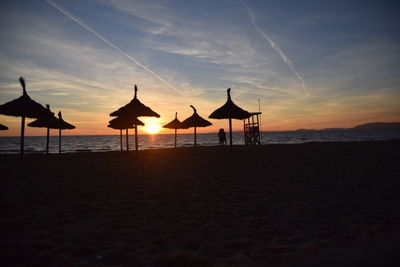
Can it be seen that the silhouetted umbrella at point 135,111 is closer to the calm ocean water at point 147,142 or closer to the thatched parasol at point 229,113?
the thatched parasol at point 229,113

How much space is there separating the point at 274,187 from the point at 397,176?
3.58 m

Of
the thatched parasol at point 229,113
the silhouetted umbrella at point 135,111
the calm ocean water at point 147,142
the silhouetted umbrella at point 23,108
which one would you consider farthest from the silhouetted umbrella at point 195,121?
the calm ocean water at point 147,142

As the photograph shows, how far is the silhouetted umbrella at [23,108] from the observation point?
10242 millimetres

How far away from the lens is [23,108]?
33.8ft

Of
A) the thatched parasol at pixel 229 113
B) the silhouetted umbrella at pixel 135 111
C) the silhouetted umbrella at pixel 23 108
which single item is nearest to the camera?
the silhouetted umbrella at pixel 23 108

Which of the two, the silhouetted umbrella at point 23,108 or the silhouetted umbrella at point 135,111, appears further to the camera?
the silhouetted umbrella at point 135,111

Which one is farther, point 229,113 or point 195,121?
point 195,121

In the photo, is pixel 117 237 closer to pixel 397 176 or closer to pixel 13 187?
pixel 13 187

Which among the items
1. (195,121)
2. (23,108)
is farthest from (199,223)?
(195,121)

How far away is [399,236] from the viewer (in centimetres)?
255

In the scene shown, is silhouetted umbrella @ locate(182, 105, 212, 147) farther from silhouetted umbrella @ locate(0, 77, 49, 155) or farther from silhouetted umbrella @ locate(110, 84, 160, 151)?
silhouetted umbrella @ locate(0, 77, 49, 155)

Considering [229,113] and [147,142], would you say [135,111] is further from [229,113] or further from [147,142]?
[147,142]

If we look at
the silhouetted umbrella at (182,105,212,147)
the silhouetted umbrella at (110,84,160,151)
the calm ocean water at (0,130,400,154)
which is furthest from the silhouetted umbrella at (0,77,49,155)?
the calm ocean water at (0,130,400,154)

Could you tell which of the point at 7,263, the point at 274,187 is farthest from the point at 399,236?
the point at 7,263
